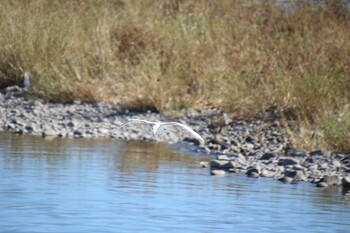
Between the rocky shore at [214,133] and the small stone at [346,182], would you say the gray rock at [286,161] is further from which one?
the small stone at [346,182]

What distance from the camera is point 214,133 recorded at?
521 inches

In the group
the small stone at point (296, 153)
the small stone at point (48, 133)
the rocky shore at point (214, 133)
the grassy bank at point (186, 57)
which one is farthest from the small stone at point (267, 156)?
the small stone at point (48, 133)

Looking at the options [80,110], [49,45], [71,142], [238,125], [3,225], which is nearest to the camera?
[3,225]

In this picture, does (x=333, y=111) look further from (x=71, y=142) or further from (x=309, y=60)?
(x=71, y=142)

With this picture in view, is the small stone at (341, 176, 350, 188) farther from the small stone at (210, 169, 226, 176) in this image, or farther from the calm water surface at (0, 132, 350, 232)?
the small stone at (210, 169, 226, 176)

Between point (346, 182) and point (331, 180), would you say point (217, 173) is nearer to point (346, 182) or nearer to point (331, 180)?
point (331, 180)

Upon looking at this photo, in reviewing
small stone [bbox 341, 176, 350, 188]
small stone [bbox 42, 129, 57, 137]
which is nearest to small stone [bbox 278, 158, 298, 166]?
small stone [bbox 341, 176, 350, 188]

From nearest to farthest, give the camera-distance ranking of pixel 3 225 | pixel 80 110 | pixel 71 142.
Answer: pixel 3 225 < pixel 71 142 < pixel 80 110

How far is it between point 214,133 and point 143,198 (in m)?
4.29

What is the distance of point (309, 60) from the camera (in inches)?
568

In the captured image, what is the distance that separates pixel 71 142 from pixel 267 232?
481cm

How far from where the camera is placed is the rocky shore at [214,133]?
10734 mm

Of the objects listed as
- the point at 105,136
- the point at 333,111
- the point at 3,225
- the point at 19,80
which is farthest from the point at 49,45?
the point at 3,225

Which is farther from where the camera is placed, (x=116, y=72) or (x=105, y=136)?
(x=116, y=72)
